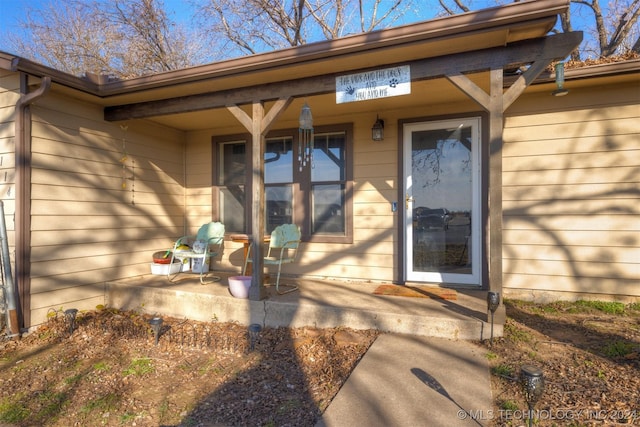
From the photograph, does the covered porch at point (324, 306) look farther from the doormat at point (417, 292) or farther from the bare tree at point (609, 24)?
the bare tree at point (609, 24)

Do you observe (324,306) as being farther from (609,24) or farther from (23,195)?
(609,24)

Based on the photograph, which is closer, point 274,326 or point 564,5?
point 564,5

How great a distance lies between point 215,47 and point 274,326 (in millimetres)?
9373

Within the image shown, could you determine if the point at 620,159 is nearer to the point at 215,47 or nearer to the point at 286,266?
the point at 286,266

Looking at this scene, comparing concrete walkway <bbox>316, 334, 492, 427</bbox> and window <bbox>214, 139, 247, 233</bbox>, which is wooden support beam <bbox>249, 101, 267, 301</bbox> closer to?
concrete walkway <bbox>316, 334, 492, 427</bbox>

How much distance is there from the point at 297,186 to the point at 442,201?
1.80m

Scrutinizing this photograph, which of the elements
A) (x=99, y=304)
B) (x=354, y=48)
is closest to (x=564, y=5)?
(x=354, y=48)

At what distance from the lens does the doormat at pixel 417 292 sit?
3549mm

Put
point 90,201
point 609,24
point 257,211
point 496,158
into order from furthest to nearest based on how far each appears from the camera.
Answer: point 609,24, point 90,201, point 257,211, point 496,158

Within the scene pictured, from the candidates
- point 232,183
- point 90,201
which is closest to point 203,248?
point 232,183

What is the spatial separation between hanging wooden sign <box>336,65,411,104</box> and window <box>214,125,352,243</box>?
4.10 ft

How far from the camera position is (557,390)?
2.11m

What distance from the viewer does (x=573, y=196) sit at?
12.0 ft

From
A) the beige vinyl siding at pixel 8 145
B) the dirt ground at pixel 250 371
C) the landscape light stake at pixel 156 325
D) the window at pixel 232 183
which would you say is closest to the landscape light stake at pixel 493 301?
the dirt ground at pixel 250 371
